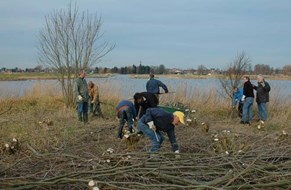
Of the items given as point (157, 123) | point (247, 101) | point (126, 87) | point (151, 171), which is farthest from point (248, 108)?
point (151, 171)

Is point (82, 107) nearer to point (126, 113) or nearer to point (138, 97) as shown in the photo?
point (126, 113)

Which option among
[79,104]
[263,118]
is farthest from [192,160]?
[263,118]

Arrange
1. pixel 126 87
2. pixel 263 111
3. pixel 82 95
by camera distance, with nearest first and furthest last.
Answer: pixel 82 95 → pixel 263 111 → pixel 126 87

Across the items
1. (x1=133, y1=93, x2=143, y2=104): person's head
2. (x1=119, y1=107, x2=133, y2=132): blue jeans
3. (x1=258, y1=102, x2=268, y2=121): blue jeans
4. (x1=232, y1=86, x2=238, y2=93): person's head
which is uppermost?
(x1=133, y1=93, x2=143, y2=104): person's head

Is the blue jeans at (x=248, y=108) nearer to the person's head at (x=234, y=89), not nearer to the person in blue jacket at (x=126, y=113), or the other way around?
the person's head at (x=234, y=89)

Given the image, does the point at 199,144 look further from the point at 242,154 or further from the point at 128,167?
the point at 128,167

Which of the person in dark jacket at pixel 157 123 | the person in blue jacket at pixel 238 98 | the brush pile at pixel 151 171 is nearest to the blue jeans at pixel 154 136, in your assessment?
the person in dark jacket at pixel 157 123

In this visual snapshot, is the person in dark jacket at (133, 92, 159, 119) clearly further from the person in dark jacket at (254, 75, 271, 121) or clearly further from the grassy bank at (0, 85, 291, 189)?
the person in dark jacket at (254, 75, 271, 121)

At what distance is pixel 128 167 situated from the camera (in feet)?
16.2

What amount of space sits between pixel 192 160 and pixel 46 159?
2301 millimetres

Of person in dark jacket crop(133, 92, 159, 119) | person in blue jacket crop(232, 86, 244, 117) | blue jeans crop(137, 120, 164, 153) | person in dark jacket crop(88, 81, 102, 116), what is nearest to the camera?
blue jeans crop(137, 120, 164, 153)

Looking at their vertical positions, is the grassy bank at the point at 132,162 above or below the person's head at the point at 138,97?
below

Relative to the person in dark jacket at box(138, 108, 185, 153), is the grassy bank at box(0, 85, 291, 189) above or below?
below

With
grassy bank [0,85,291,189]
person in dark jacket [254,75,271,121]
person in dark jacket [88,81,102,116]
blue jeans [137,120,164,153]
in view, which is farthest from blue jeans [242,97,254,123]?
blue jeans [137,120,164,153]
